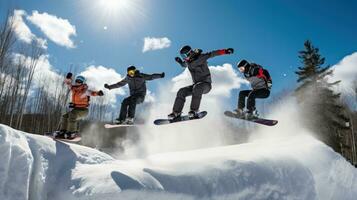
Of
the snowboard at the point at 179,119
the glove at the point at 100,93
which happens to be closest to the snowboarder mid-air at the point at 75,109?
the glove at the point at 100,93

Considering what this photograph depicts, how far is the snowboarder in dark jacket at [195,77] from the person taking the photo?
402 inches

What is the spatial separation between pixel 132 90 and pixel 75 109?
233cm

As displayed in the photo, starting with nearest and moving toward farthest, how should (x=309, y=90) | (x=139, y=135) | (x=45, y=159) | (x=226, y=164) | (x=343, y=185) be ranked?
(x=45, y=159)
(x=226, y=164)
(x=343, y=185)
(x=139, y=135)
(x=309, y=90)

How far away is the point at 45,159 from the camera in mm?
5965

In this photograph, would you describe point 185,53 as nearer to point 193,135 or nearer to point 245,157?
point 245,157

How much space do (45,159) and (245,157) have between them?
4.68 m

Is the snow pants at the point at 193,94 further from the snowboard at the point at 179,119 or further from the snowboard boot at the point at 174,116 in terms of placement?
the snowboard at the point at 179,119

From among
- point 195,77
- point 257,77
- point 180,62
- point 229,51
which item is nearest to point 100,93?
point 180,62

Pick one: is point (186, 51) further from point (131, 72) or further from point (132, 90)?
point (132, 90)

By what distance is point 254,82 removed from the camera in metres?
10.4

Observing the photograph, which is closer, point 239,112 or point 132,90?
point 239,112

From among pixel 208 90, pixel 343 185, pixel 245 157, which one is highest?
pixel 208 90

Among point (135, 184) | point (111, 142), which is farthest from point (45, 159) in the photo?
point (111, 142)

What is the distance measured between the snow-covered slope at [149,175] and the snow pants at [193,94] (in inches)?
95.6
